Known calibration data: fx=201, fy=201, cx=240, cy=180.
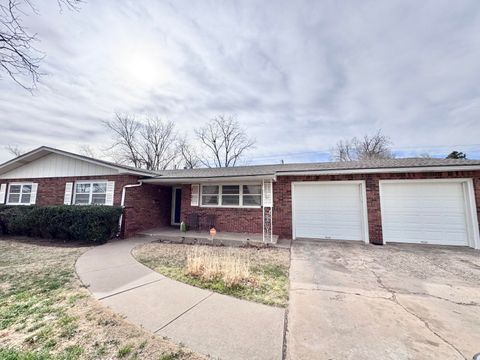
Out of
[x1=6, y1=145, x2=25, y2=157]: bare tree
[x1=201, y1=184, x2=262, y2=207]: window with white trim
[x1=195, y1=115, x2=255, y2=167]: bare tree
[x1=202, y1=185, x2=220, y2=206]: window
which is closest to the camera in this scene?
[x1=201, y1=184, x2=262, y2=207]: window with white trim

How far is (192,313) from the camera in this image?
2893 mm

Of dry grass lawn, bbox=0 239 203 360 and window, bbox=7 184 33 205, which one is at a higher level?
window, bbox=7 184 33 205

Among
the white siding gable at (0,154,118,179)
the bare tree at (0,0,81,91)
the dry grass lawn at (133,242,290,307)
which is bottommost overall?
the dry grass lawn at (133,242,290,307)

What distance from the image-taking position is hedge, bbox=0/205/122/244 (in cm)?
763

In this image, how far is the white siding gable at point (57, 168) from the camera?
9.76m

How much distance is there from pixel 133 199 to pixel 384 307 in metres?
9.62

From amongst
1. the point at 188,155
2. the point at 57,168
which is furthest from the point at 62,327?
the point at 188,155

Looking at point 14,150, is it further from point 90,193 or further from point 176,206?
point 176,206

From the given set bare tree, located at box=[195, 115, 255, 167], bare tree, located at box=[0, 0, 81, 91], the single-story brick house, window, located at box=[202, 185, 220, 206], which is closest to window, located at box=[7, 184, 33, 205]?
the single-story brick house

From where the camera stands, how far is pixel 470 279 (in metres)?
4.41

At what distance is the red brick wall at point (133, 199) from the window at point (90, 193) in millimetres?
344

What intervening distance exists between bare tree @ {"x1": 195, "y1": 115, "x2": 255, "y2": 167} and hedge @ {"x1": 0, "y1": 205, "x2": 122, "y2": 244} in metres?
18.0

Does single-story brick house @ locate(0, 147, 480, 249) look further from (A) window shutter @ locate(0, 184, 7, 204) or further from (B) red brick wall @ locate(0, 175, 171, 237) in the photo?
(A) window shutter @ locate(0, 184, 7, 204)

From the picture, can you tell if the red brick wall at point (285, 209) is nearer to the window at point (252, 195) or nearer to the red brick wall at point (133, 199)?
the window at point (252, 195)
